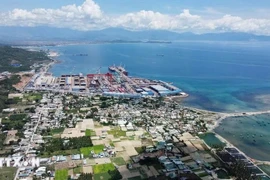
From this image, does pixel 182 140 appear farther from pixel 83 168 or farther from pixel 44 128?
pixel 44 128

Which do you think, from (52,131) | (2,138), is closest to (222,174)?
(52,131)

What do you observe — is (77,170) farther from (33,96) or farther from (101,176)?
(33,96)

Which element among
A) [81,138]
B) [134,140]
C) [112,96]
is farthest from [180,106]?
[81,138]

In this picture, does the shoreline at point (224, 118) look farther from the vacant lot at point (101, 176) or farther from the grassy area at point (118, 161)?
the vacant lot at point (101, 176)

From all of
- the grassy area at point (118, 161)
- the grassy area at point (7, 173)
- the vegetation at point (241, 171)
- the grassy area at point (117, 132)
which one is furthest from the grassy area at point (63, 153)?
the vegetation at point (241, 171)

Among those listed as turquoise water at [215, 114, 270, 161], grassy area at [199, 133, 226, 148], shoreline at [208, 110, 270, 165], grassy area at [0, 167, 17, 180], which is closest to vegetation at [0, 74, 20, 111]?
grassy area at [0, 167, 17, 180]

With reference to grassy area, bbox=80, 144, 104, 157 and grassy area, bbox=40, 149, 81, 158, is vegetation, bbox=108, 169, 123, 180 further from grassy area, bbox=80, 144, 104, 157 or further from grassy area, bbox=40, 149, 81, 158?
grassy area, bbox=40, 149, 81, 158
